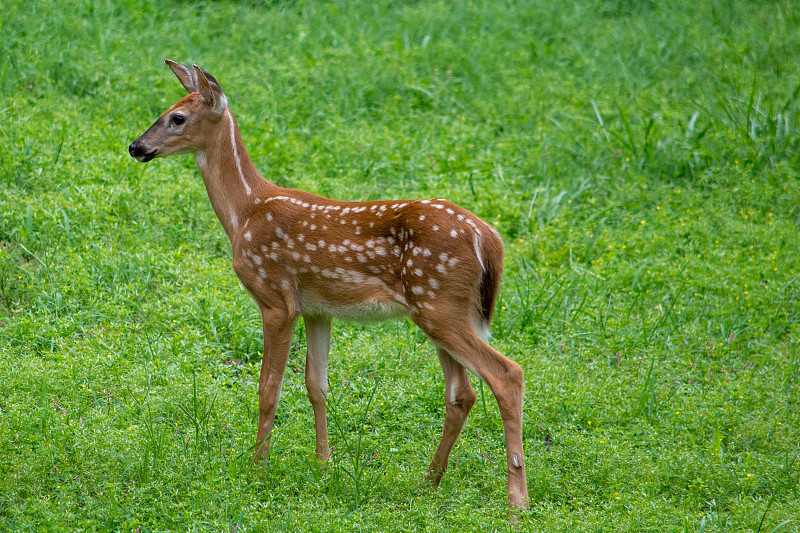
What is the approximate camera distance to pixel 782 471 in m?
5.26

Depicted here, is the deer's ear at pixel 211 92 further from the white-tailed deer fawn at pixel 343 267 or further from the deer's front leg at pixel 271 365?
the deer's front leg at pixel 271 365

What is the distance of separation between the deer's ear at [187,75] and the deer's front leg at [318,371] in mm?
1637

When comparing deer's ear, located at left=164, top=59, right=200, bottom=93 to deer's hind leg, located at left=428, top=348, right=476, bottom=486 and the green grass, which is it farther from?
deer's hind leg, located at left=428, top=348, right=476, bottom=486

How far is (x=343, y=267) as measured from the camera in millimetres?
4984

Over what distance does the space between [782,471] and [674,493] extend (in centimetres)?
72

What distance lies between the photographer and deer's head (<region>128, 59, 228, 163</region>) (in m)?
5.34

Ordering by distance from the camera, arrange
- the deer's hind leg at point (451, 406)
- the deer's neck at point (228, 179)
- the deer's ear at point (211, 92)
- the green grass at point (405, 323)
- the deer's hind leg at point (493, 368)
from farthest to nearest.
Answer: the deer's neck at point (228, 179) → the deer's ear at point (211, 92) → the deer's hind leg at point (451, 406) → the green grass at point (405, 323) → the deer's hind leg at point (493, 368)

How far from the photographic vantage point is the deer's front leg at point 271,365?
5129 mm

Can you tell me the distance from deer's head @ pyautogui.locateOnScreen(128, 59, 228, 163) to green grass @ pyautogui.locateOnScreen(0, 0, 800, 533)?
1495mm

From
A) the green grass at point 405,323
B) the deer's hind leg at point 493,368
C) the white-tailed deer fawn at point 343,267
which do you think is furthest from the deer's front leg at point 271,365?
the deer's hind leg at point 493,368

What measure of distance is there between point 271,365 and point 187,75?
194 cm

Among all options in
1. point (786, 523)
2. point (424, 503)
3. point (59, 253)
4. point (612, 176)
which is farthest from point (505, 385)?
point (612, 176)

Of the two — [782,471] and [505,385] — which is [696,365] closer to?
[782,471]

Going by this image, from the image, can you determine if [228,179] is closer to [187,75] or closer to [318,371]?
[187,75]
